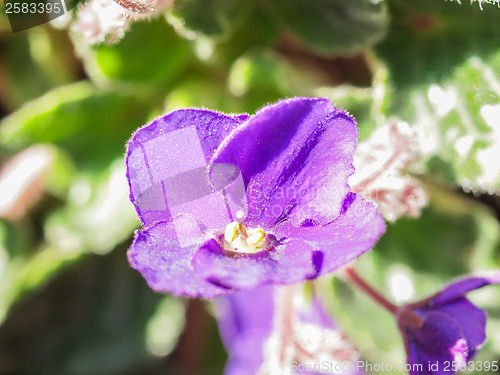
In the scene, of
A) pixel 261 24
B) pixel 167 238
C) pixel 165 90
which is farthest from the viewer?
pixel 165 90

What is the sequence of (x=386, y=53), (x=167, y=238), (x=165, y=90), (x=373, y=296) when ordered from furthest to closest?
(x=165, y=90), (x=386, y=53), (x=373, y=296), (x=167, y=238)

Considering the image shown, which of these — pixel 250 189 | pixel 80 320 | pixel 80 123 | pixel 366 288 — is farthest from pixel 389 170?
pixel 80 320

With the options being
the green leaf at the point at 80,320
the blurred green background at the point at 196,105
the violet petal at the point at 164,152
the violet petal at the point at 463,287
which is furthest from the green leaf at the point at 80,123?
the violet petal at the point at 463,287

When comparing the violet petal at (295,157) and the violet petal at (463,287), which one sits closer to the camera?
the violet petal at (295,157)

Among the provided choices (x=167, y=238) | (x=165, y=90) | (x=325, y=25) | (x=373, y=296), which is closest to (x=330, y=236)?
(x=167, y=238)

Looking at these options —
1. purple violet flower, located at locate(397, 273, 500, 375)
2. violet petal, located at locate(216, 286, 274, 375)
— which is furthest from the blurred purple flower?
purple violet flower, located at locate(397, 273, 500, 375)

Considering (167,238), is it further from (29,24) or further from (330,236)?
(29,24)

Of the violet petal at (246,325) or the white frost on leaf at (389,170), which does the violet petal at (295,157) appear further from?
the violet petal at (246,325)
